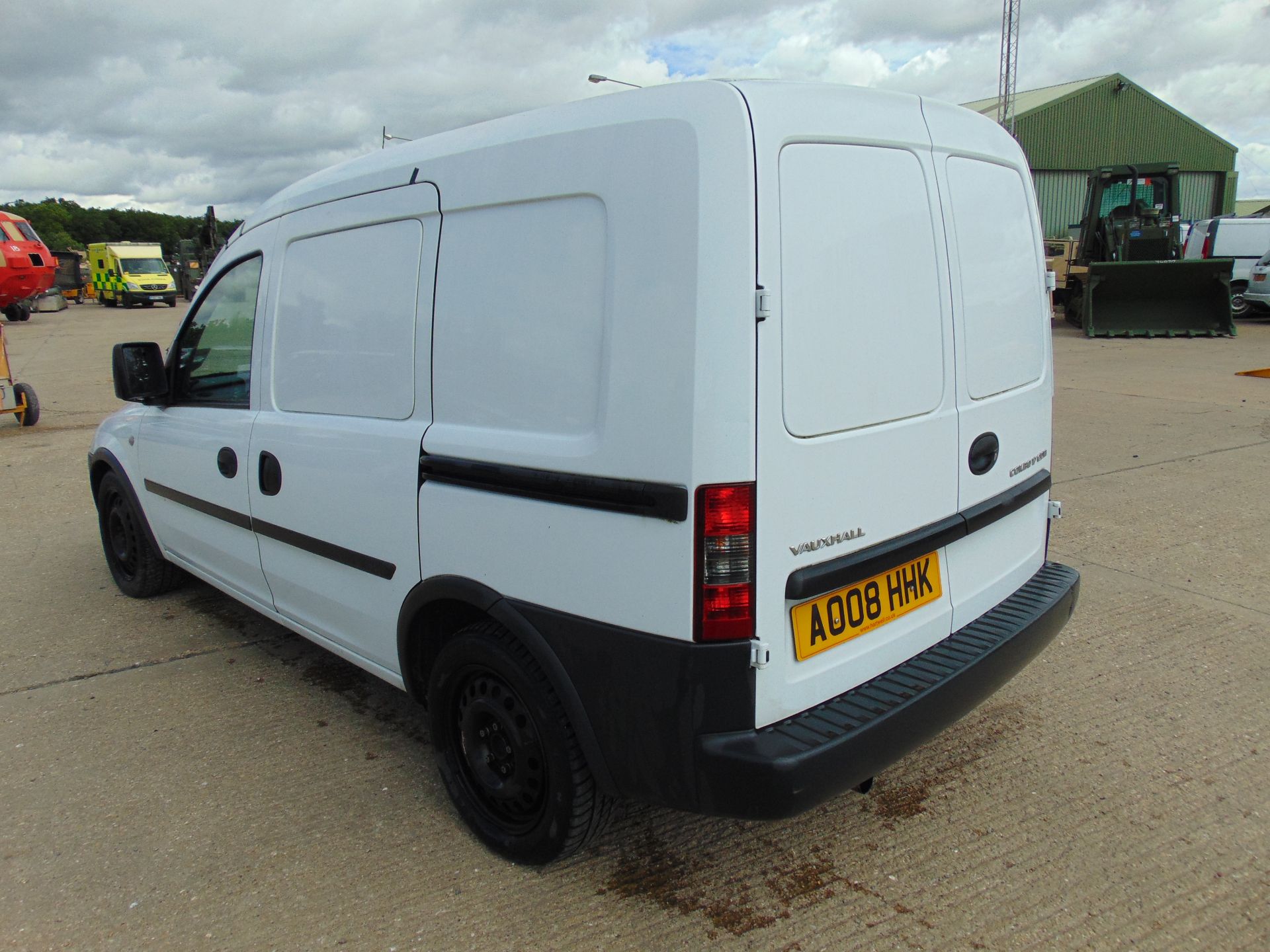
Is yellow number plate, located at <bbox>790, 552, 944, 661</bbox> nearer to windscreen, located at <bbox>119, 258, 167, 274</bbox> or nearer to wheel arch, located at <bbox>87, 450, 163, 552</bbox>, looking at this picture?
wheel arch, located at <bbox>87, 450, 163, 552</bbox>

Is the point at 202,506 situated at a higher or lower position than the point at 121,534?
higher

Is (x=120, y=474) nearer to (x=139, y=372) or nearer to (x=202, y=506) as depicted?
(x=139, y=372)

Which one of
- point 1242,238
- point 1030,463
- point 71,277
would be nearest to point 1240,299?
point 1242,238

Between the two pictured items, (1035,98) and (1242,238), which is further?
(1035,98)

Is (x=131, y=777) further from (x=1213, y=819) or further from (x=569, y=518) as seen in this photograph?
(x=1213, y=819)

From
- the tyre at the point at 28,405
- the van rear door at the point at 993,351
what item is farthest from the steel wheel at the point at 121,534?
the tyre at the point at 28,405

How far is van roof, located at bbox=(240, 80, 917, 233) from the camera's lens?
1.95 meters

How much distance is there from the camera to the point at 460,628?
2.62 meters

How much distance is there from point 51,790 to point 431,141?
2.38 meters

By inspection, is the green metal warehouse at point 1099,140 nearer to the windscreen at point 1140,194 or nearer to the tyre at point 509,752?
the windscreen at point 1140,194

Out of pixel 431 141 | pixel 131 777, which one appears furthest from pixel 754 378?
pixel 131 777

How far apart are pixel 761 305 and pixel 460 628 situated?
4.30 ft

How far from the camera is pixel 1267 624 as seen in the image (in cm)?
393

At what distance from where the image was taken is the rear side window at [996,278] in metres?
2.49
